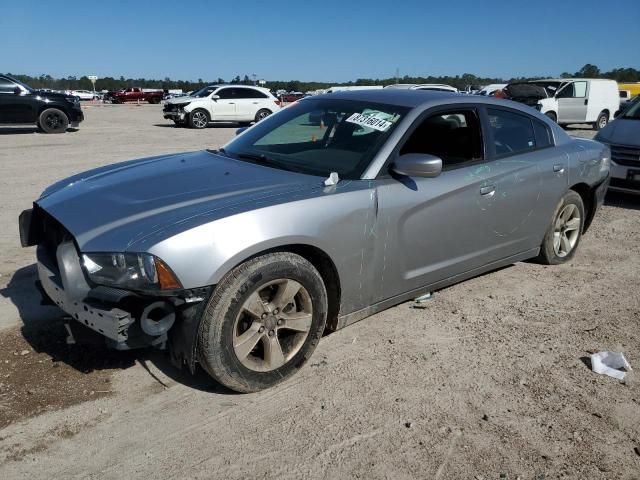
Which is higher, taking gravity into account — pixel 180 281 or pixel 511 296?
pixel 180 281

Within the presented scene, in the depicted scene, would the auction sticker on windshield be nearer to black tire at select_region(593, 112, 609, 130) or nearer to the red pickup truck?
black tire at select_region(593, 112, 609, 130)

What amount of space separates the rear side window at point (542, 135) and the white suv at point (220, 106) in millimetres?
17074

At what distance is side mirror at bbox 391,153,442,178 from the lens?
3414 mm

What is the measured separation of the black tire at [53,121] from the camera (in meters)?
16.3

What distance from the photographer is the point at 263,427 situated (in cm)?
278

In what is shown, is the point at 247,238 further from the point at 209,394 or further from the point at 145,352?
the point at 145,352

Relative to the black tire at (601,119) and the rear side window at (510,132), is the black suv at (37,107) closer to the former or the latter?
the rear side window at (510,132)

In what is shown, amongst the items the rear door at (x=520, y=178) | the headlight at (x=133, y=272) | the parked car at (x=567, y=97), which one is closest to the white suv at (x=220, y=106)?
the parked car at (x=567, y=97)

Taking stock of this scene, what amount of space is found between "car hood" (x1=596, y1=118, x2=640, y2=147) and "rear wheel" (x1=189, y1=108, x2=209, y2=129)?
15.1m

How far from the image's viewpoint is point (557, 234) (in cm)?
511

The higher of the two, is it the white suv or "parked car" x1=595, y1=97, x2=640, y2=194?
the white suv

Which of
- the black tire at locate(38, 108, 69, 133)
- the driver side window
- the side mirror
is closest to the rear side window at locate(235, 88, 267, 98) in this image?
the black tire at locate(38, 108, 69, 133)

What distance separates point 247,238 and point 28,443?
55.1 inches

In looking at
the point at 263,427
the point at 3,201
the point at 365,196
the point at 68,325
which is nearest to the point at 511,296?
the point at 365,196
